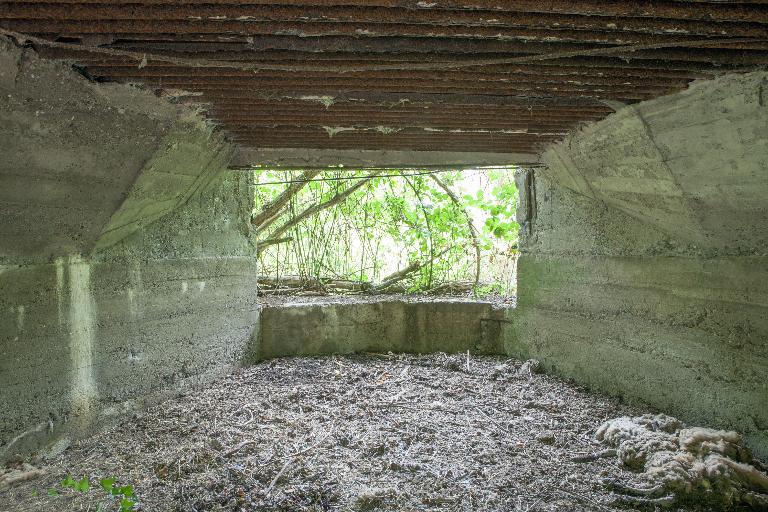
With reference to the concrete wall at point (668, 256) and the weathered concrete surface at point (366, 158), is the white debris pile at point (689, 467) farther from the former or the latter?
the weathered concrete surface at point (366, 158)

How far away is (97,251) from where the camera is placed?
3996 mm

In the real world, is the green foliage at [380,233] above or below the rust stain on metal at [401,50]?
below

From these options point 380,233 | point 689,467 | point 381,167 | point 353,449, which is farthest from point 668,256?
point 380,233

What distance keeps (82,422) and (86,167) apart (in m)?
1.69

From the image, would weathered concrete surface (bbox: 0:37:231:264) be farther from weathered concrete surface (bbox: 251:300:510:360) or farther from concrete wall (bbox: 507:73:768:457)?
concrete wall (bbox: 507:73:768:457)

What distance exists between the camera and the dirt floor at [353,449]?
3033mm

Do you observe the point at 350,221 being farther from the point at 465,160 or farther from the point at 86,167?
the point at 86,167

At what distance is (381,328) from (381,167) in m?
2.07

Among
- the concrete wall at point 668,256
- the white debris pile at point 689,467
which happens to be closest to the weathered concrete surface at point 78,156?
the concrete wall at point 668,256

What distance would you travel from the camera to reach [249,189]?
570cm

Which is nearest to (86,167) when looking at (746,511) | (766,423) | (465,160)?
(465,160)

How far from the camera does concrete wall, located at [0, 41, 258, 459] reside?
291 cm

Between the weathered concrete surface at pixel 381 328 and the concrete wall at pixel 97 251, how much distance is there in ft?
2.90

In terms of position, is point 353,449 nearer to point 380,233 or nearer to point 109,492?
point 109,492
